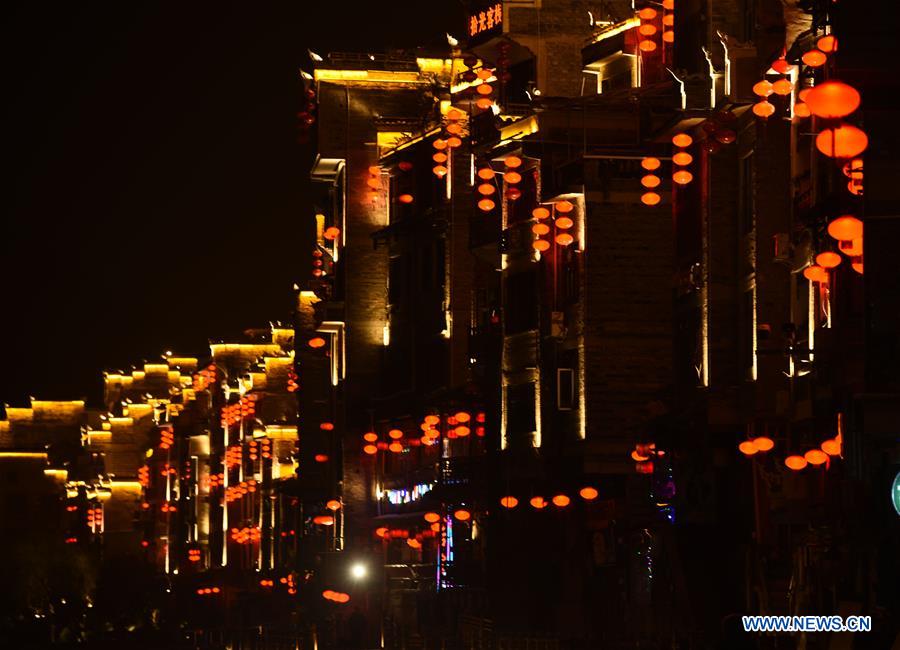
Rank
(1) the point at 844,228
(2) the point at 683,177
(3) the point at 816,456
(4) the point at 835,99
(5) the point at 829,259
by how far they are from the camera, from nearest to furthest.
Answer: (4) the point at 835,99 → (1) the point at 844,228 → (5) the point at 829,259 → (3) the point at 816,456 → (2) the point at 683,177

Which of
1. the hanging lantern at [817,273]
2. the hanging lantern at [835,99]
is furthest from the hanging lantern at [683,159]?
the hanging lantern at [835,99]

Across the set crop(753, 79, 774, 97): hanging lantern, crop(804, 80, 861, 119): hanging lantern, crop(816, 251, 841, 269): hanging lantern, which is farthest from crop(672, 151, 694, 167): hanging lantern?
crop(804, 80, 861, 119): hanging lantern

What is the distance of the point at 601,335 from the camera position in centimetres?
4494

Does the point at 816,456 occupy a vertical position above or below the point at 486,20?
below

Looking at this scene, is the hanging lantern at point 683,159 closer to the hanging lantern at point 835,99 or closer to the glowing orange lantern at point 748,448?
the glowing orange lantern at point 748,448

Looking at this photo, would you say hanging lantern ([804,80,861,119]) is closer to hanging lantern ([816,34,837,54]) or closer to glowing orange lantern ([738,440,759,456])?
hanging lantern ([816,34,837,54])

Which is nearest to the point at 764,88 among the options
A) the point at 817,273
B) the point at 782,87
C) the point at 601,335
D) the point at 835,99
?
the point at 782,87

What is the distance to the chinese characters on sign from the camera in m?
52.5

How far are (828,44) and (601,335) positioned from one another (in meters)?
17.9

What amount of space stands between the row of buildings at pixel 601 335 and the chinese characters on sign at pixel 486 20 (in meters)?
0.15

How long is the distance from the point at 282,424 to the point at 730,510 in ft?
185

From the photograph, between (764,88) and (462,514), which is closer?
(764,88)

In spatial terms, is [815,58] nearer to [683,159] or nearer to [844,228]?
[844,228]

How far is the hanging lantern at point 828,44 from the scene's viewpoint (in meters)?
27.6
